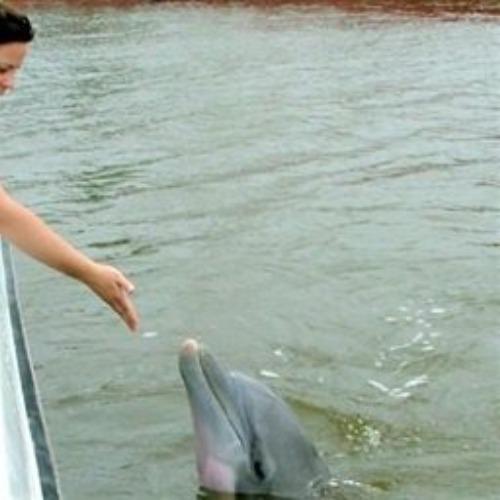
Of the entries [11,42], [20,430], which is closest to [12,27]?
[11,42]

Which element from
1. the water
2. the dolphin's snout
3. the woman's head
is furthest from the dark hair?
the water

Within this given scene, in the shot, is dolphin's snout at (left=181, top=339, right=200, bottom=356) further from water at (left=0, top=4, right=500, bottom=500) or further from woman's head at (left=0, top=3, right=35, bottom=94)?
woman's head at (left=0, top=3, right=35, bottom=94)

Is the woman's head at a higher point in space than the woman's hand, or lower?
higher

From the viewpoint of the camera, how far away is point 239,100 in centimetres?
1769

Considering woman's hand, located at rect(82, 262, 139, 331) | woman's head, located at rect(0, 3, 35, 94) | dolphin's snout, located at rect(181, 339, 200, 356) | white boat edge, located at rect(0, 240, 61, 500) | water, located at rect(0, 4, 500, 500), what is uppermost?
woman's head, located at rect(0, 3, 35, 94)

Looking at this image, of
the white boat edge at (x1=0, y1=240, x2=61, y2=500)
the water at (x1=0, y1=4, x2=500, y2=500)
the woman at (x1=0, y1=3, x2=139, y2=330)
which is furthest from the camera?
the water at (x1=0, y1=4, x2=500, y2=500)

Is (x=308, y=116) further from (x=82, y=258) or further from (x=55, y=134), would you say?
(x=82, y=258)

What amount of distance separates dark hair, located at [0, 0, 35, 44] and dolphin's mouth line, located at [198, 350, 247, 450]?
62.5 inches

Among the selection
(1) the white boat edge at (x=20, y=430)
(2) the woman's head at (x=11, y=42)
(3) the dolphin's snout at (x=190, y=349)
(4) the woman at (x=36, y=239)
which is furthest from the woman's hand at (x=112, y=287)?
(3) the dolphin's snout at (x=190, y=349)

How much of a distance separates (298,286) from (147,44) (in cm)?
1633

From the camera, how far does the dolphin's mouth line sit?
18.1ft

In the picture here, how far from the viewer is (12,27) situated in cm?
466

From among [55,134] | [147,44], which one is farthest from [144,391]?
[147,44]

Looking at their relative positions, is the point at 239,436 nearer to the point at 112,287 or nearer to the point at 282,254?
the point at 112,287
